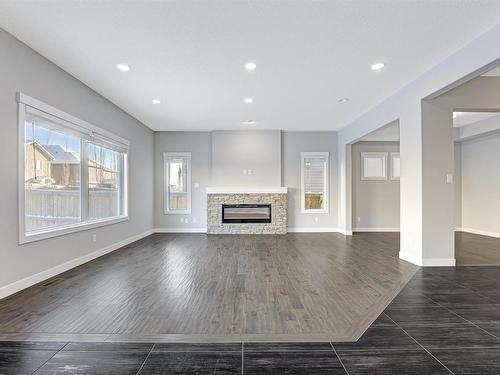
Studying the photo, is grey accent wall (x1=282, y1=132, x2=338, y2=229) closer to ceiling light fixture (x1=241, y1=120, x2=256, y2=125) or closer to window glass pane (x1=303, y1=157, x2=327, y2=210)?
window glass pane (x1=303, y1=157, x2=327, y2=210)

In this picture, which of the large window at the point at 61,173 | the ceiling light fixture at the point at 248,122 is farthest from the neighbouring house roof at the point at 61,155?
the ceiling light fixture at the point at 248,122

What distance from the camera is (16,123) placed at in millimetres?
3213

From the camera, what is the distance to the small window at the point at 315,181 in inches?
317

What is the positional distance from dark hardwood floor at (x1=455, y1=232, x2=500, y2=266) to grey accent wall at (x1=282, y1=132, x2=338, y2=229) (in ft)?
10.1

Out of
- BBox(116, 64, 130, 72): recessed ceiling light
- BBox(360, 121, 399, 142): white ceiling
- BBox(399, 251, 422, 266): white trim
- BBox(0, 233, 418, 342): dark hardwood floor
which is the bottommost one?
BBox(0, 233, 418, 342): dark hardwood floor

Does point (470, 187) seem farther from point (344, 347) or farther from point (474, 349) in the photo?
point (344, 347)

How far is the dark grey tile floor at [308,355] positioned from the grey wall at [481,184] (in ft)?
20.1

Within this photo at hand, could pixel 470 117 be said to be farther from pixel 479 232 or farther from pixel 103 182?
pixel 103 182

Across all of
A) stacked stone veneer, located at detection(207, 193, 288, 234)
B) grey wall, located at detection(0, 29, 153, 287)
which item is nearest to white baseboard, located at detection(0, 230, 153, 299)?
grey wall, located at detection(0, 29, 153, 287)

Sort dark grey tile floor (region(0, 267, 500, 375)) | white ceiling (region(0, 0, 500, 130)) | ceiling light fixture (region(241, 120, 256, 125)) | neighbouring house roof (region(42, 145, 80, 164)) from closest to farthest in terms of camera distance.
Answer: dark grey tile floor (region(0, 267, 500, 375))
white ceiling (region(0, 0, 500, 130))
neighbouring house roof (region(42, 145, 80, 164))
ceiling light fixture (region(241, 120, 256, 125))

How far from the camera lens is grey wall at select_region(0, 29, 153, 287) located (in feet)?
9.99

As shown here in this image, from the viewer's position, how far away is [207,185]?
26.3 feet

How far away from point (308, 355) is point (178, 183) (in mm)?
6727

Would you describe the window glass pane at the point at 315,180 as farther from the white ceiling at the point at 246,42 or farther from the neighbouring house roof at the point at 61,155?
the neighbouring house roof at the point at 61,155
